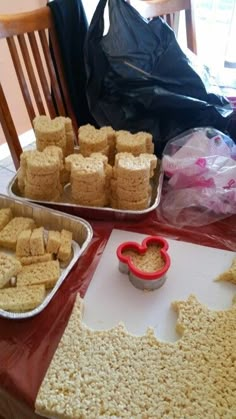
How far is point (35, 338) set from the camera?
1.94 feet

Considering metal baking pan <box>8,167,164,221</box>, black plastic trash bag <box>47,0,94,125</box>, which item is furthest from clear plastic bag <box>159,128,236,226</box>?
black plastic trash bag <box>47,0,94,125</box>

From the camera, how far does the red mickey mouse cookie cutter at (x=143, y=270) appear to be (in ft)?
2.16

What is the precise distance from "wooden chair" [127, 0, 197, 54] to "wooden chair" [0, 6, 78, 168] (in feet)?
1.06

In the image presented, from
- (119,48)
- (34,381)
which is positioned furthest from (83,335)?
(119,48)

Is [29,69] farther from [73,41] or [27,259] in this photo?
[27,259]

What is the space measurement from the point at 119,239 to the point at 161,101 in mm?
425

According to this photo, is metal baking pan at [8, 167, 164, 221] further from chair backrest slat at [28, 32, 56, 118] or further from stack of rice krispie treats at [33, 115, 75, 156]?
chair backrest slat at [28, 32, 56, 118]

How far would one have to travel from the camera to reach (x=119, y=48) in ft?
3.30

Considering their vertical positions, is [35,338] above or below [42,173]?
below

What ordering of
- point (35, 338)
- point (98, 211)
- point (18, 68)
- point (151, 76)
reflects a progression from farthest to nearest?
point (18, 68) → point (151, 76) → point (98, 211) → point (35, 338)

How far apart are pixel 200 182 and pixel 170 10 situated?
91 centimetres

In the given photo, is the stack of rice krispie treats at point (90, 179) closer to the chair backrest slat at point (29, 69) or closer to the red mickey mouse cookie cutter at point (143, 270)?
the red mickey mouse cookie cutter at point (143, 270)

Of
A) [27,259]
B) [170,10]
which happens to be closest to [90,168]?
[27,259]

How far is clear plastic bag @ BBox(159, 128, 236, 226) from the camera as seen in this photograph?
0.83 m
